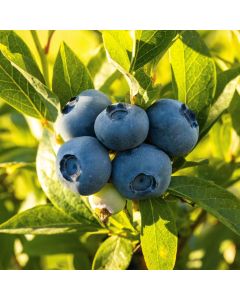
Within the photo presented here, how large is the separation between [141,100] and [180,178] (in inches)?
10.2

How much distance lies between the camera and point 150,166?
1.28m

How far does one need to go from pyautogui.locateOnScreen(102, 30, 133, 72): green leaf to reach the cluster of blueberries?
0.12 meters

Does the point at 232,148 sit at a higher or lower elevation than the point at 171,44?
lower

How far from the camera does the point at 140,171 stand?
4.24 feet

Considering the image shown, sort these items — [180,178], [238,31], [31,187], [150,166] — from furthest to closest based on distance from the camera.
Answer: [31,187] → [238,31] → [180,178] → [150,166]

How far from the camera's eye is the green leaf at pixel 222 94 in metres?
1.61

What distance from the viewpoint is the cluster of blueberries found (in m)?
1.27

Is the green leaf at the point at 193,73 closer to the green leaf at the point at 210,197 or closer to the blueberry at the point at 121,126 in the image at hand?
the green leaf at the point at 210,197

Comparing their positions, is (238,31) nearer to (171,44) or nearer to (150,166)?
(171,44)

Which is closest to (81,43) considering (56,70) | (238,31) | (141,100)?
(238,31)

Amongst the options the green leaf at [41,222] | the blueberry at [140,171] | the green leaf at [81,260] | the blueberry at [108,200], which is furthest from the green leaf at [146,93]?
the green leaf at [81,260]

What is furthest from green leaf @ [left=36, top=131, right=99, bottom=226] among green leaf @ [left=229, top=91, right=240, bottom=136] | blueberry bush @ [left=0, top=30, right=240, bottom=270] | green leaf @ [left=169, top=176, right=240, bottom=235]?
green leaf @ [left=229, top=91, right=240, bottom=136]

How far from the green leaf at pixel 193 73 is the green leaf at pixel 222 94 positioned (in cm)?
3

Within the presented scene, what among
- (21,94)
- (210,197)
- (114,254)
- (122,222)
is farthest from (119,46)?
(114,254)
